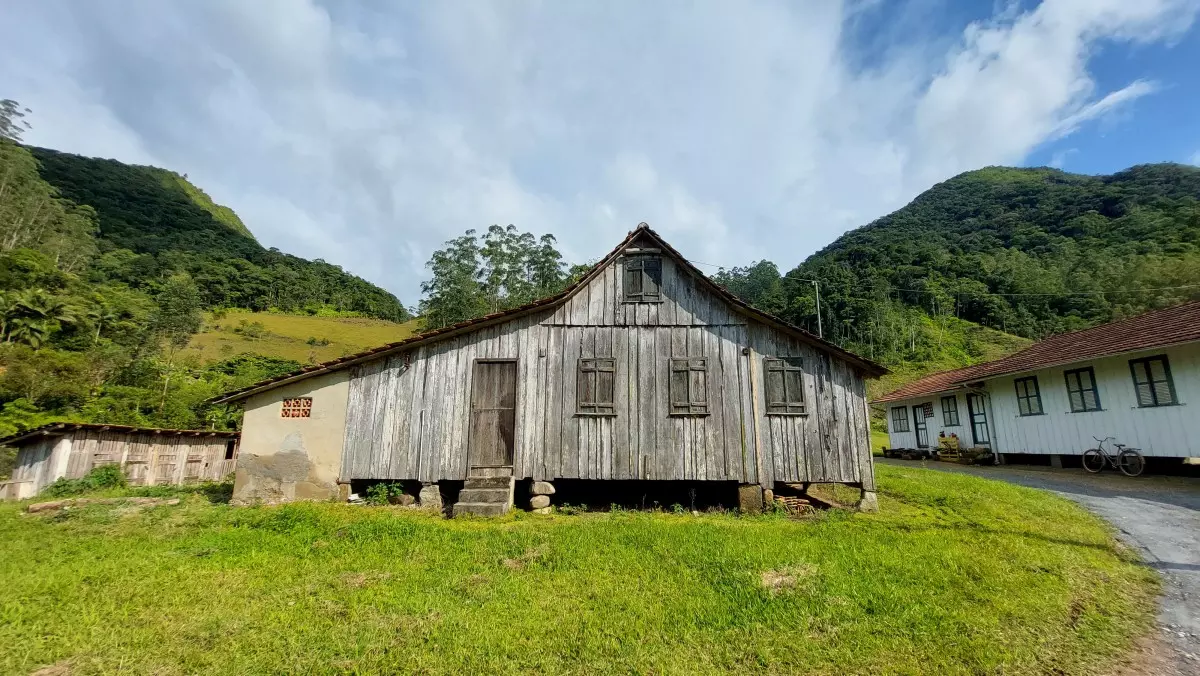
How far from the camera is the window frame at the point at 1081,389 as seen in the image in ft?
56.1

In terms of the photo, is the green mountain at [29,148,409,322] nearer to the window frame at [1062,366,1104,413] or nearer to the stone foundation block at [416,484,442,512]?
the stone foundation block at [416,484,442,512]

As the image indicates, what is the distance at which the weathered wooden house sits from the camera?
37.1ft

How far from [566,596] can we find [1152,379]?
67.5ft

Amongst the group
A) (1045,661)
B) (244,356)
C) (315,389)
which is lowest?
(1045,661)

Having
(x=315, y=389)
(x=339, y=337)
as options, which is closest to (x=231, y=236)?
(x=339, y=337)

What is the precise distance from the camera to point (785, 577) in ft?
21.6

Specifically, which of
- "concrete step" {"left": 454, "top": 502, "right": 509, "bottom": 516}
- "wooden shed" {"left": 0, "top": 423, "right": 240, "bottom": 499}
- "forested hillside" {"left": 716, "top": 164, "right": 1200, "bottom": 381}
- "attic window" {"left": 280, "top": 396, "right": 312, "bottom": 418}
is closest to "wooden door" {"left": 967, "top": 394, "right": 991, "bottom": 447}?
"concrete step" {"left": 454, "top": 502, "right": 509, "bottom": 516}

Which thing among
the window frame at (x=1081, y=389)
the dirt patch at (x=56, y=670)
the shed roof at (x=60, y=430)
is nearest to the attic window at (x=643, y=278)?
the dirt patch at (x=56, y=670)

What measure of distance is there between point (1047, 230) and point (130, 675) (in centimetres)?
10667

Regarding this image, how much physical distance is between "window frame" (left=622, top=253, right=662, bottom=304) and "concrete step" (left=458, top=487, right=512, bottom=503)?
5.43 metres

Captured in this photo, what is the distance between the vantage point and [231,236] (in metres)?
107

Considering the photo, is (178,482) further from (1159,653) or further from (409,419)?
(1159,653)

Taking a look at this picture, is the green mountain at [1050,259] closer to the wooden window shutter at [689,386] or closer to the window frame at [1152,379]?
the window frame at [1152,379]

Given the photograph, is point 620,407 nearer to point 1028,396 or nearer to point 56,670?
point 56,670
